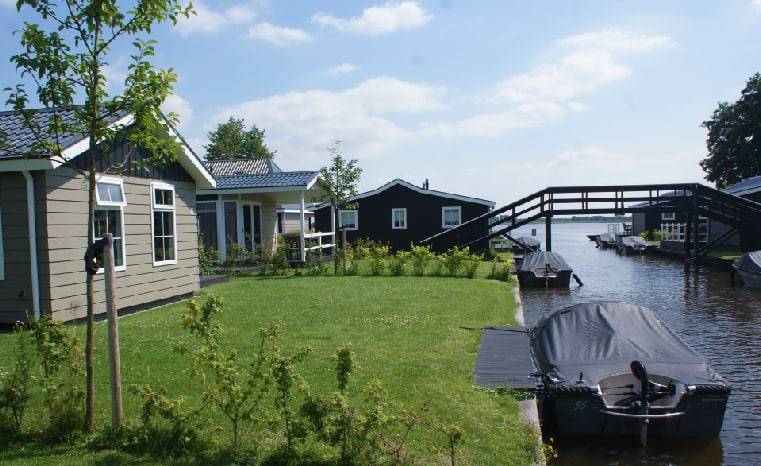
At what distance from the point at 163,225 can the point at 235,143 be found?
60.5m

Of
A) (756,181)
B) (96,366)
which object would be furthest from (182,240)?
(756,181)

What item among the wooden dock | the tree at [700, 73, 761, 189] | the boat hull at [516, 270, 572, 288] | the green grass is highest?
the tree at [700, 73, 761, 189]

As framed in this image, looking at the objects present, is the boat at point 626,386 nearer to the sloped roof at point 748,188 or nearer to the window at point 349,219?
the window at point 349,219

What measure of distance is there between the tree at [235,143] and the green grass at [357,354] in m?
55.7

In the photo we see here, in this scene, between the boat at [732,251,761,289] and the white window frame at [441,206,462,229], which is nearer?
the boat at [732,251,761,289]

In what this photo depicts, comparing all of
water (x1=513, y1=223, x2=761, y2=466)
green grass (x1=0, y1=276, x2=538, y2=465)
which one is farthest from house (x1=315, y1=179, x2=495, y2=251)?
green grass (x1=0, y1=276, x2=538, y2=465)

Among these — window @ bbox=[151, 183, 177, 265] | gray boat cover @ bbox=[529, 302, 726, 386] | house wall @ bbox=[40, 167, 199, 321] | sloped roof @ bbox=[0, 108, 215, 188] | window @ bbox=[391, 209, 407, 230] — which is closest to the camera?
gray boat cover @ bbox=[529, 302, 726, 386]

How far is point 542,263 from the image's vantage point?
76.9 ft

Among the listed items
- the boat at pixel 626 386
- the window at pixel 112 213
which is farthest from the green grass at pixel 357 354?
the window at pixel 112 213

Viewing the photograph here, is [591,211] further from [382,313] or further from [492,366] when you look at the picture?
[492,366]

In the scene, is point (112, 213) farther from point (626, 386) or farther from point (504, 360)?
point (626, 386)

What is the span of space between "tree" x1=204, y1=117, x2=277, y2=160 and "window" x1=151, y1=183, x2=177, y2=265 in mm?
57400

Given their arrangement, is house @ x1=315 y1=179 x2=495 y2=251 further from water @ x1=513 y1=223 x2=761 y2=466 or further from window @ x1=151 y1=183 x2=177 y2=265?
window @ x1=151 y1=183 x2=177 y2=265

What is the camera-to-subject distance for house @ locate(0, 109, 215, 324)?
9555 mm
